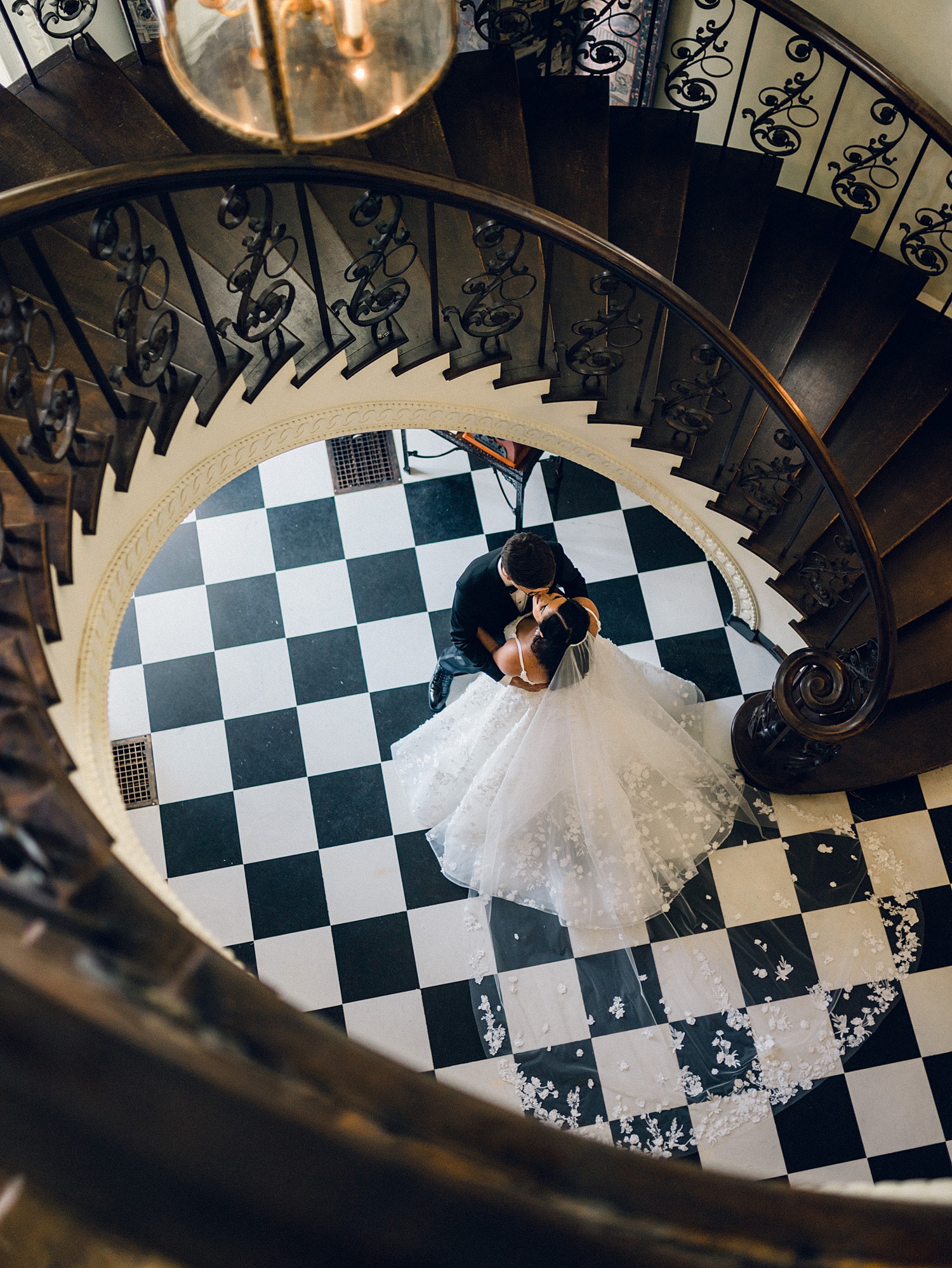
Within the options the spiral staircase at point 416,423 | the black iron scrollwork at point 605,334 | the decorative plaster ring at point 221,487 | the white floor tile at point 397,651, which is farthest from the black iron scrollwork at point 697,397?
the white floor tile at point 397,651

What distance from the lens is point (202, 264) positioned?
3447 mm

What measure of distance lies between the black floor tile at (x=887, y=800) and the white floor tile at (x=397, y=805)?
6.79 ft

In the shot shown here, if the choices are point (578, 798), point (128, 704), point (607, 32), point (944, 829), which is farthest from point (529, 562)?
point (607, 32)

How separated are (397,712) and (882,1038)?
2673 millimetres

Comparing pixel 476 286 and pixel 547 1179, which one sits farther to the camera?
pixel 476 286

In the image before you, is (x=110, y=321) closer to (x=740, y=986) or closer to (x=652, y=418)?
(x=652, y=418)

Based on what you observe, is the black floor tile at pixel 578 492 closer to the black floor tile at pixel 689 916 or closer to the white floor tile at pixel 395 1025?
the black floor tile at pixel 689 916

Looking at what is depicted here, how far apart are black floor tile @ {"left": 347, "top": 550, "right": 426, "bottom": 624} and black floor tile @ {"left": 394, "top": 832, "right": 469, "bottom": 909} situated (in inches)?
46.1

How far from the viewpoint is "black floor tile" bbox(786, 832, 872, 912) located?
4.37 metres

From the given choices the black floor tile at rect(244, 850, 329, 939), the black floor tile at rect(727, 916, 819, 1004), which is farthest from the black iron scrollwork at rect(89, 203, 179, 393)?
the black floor tile at rect(727, 916, 819, 1004)

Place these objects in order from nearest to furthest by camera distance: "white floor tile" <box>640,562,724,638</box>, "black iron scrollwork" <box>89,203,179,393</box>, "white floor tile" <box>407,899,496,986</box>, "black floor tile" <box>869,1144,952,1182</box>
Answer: "black iron scrollwork" <box>89,203,179,393</box>
"black floor tile" <box>869,1144,952,1182</box>
"white floor tile" <box>407,899,496,986</box>
"white floor tile" <box>640,562,724,638</box>

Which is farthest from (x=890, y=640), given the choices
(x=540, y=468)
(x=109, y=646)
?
(x=109, y=646)

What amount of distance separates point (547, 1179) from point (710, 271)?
408 cm

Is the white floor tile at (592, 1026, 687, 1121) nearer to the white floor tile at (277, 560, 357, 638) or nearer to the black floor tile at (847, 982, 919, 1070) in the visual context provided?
the black floor tile at (847, 982, 919, 1070)
